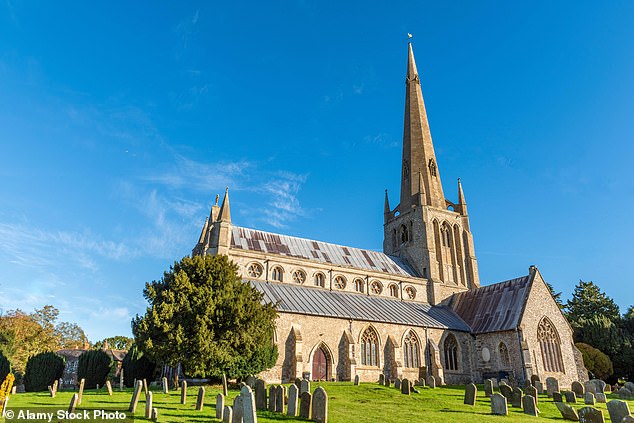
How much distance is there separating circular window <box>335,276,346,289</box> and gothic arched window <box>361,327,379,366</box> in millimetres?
5634

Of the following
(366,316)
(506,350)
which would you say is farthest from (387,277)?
(506,350)

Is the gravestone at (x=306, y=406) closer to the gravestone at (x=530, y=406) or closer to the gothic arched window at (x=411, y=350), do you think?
the gravestone at (x=530, y=406)

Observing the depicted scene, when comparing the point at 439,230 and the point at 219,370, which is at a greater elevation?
the point at 439,230

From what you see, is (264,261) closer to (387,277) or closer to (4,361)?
(387,277)

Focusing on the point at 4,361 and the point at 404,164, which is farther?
the point at 404,164

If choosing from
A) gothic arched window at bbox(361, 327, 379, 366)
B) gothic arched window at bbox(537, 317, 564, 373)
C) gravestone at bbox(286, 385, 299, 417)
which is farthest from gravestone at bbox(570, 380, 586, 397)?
gravestone at bbox(286, 385, 299, 417)

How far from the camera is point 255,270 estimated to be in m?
30.2

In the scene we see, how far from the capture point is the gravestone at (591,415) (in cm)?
1227

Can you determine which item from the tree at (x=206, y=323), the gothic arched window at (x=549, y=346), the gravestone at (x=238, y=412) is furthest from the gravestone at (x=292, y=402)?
the gothic arched window at (x=549, y=346)

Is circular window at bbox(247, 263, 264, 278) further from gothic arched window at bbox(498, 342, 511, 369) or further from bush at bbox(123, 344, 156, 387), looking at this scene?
gothic arched window at bbox(498, 342, 511, 369)

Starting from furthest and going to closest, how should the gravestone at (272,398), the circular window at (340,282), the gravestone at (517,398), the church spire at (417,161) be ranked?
the church spire at (417,161), the circular window at (340,282), the gravestone at (517,398), the gravestone at (272,398)

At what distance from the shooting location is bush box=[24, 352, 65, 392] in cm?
2819

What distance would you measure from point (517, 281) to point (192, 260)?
2274 centimetres

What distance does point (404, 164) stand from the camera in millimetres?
42969
